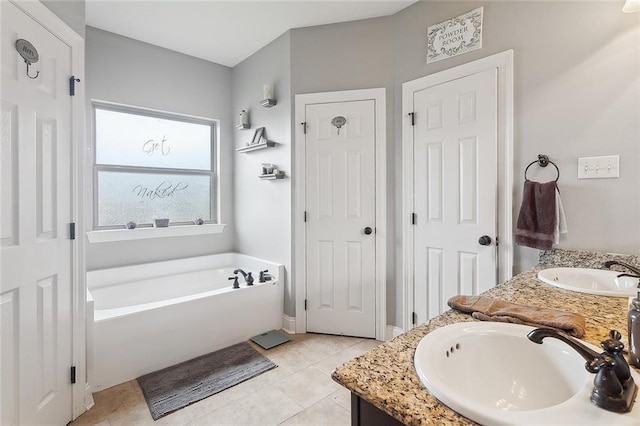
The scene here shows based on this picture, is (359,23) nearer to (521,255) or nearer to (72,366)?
(521,255)

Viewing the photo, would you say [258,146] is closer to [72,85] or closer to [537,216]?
[72,85]

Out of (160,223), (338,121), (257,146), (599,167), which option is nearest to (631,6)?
(599,167)

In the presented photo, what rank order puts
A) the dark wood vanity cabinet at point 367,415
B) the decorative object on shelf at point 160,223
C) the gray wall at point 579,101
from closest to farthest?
the dark wood vanity cabinet at point 367,415 → the gray wall at point 579,101 → the decorative object on shelf at point 160,223

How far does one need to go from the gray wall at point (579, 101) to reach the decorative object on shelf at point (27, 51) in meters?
2.48

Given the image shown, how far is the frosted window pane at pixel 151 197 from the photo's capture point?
300 cm

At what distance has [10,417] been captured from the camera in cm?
134

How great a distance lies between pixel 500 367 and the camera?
85 centimetres

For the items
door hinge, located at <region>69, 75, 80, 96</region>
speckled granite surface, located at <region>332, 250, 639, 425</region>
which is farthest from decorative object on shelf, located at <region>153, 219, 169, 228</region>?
speckled granite surface, located at <region>332, 250, 639, 425</region>

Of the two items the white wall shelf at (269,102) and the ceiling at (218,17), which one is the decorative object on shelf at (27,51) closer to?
the ceiling at (218,17)

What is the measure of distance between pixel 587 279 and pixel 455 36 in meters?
1.73

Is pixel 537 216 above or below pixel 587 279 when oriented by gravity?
above

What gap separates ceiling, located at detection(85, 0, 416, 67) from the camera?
2480mm

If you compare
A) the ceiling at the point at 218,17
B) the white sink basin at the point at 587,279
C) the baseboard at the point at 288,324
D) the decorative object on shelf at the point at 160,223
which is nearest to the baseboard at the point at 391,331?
the baseboard at the point at 288,324

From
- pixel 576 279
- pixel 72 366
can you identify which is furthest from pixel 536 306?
pixel 72 366
